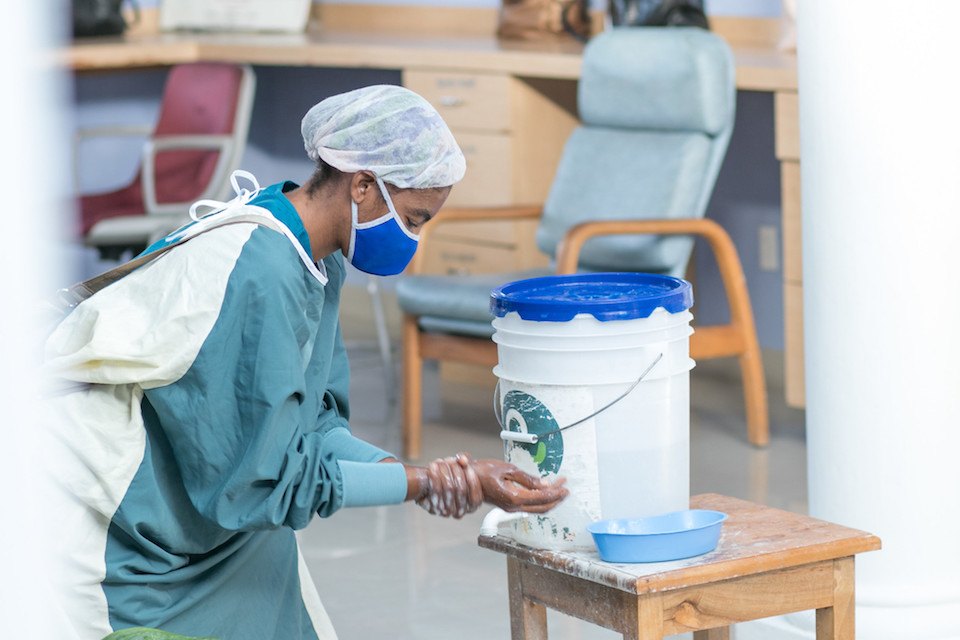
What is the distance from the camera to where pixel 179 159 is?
16.4 ft

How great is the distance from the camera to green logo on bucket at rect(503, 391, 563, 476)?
1.70 meters

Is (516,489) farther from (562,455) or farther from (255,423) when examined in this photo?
(255,423)

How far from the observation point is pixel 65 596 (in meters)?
1.71

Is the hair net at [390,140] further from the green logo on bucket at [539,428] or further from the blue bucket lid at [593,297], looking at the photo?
the green logo on bucket at [539,428]

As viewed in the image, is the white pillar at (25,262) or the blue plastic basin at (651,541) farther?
the blue plastic basin at (651,541)

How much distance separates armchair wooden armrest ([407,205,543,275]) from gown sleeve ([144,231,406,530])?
2150 millimetres

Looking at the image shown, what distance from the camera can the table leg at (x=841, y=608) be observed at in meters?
1.71

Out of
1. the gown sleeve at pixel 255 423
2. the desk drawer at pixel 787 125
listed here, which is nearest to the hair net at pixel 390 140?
the gown sleeve at pixel 255 423

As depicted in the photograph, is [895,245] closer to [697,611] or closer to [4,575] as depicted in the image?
[697,611]

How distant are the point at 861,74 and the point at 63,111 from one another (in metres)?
1.65

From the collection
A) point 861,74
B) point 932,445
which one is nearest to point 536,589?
point 932,445

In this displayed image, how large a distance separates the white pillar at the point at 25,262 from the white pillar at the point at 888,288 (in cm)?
163

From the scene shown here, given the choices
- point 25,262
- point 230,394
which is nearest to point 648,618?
point 230,394

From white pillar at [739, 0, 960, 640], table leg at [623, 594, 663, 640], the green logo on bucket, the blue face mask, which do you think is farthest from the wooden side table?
white pillar at [739, 0, 960, 640]
